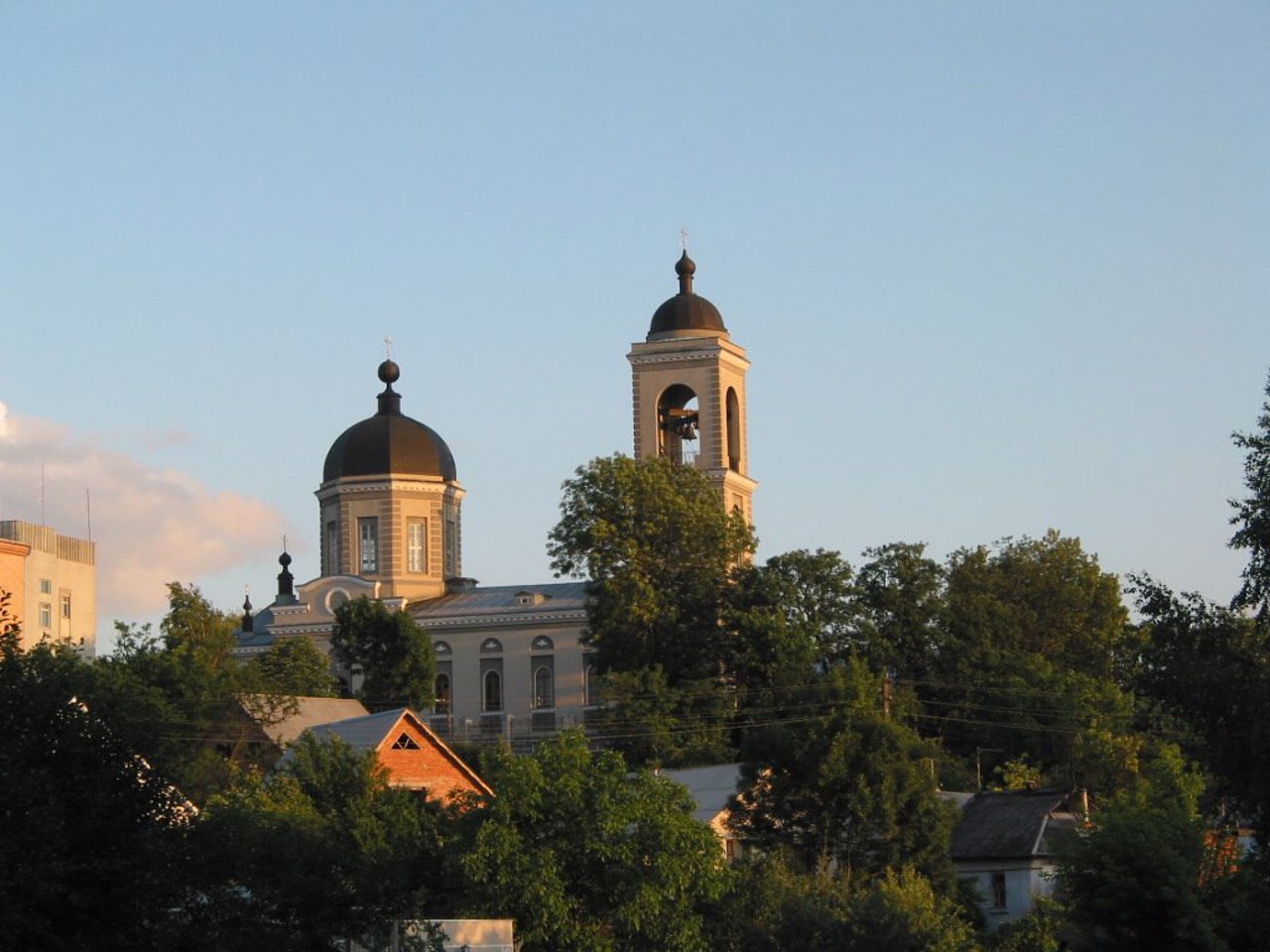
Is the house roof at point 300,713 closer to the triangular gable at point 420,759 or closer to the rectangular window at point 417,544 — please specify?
the triangular gable at point 420,759

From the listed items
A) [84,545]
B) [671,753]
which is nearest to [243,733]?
[671,753]

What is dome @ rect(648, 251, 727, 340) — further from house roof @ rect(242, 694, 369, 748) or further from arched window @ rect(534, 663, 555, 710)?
house roof @ rect(242, 694, 369, 748)

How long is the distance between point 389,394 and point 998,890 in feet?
165

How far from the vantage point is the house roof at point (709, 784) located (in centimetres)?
5800

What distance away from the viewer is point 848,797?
168 ft

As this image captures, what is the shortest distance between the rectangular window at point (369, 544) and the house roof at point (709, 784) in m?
34.1

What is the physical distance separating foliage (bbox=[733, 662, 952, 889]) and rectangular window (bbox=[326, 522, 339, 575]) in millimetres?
46178

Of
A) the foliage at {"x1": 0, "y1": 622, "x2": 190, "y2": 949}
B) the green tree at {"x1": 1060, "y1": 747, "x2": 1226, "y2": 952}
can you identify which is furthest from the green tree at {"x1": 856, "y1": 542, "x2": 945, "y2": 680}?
the foliage at {"x1": 0, "y1": 622, "x2": 190, "y2": 949}

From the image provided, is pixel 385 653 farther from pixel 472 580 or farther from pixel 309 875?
pixel 309 875

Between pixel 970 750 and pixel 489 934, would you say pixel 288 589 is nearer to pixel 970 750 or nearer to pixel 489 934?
pixel 970 750

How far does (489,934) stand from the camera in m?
35.7

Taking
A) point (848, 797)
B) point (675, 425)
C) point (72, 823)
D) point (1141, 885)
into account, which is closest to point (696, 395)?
point (675, 425)

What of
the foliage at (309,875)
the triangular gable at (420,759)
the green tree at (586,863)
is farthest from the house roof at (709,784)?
the green tree at (586,863)

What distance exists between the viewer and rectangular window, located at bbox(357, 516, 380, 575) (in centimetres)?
9700
